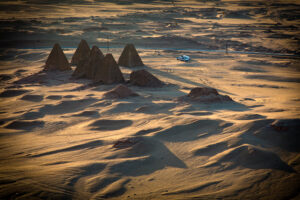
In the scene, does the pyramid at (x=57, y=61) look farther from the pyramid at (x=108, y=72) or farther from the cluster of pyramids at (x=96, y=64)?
the pyramid at (x=108, y=72)

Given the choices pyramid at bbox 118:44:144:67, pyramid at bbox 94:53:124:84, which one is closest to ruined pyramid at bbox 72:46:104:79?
pyramid at bbox 94:53:124:84

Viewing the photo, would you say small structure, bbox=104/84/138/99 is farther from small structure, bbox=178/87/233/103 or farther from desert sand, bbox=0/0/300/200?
small structure, bbox=178/87/233/103

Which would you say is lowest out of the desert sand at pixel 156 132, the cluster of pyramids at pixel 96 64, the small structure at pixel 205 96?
the desert sand at pixel 156 132

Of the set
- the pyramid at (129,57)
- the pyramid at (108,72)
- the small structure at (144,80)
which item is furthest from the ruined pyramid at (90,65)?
the pyramid at (129,57)

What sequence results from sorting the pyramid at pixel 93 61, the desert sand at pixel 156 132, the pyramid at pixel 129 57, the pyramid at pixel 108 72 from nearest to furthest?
the desert sand at pixel 156 132 → the pyramid at pixel 108 72 → the pyramid at pixel 93 61 → the pyramid at pixel 129 57

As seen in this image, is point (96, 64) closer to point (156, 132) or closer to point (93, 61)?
point (93, 61)

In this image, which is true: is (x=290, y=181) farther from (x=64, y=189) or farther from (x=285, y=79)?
(x=285, y=79)

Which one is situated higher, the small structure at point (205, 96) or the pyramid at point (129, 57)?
the pyramid at point (129, 57)

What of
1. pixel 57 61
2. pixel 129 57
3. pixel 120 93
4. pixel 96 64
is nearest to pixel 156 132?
pixel 120 93
